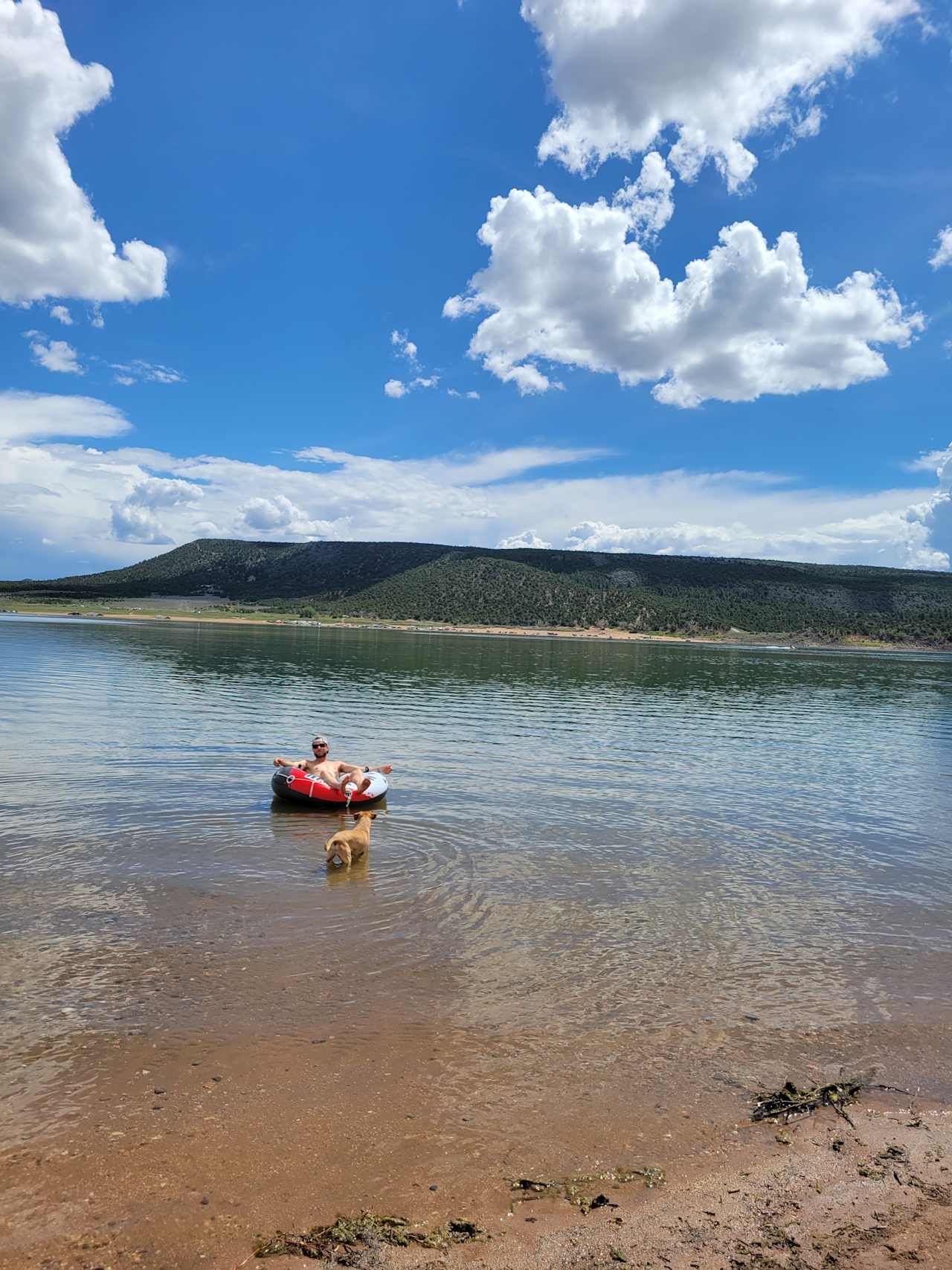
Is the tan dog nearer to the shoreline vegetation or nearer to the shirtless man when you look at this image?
the shirtless man

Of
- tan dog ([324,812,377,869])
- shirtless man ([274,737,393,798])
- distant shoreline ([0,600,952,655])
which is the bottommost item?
tan dog ([324,812,377,869])

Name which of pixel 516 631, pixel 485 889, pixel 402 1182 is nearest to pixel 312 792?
pixel 485 889

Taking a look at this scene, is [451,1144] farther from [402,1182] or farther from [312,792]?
[312,792]

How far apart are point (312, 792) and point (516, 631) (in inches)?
6079

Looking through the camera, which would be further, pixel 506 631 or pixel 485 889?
pixel 506 631

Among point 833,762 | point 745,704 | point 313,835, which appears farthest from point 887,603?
point 313,835

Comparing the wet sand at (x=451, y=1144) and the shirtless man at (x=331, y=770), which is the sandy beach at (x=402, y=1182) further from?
the shirtless man at (x=331, y=770)

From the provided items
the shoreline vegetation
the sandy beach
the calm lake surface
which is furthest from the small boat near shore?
the shoreline vegetation

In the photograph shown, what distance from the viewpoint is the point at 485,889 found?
12.8 meters

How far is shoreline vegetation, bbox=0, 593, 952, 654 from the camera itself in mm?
157000

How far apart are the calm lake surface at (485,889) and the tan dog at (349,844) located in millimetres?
344

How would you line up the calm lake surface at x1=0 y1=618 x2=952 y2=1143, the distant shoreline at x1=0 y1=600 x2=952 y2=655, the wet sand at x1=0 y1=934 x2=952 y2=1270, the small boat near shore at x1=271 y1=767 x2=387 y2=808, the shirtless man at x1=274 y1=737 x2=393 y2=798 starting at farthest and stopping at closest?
1. the distant shoreline at x1=0 y1=600 x2=952 y2=655
2. the shirtless man at x1=274 y1=737 x2=393 y2=798
3. the small boat near shore at x1=271 y1=767 x2=387 y2=808
4. the calm lake surface at x1=0 y1=618 x2=952 y2=1143
5. the wet sand at x1=0 y1=934 x2=952 y2=1270

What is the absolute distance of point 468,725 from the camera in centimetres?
3253

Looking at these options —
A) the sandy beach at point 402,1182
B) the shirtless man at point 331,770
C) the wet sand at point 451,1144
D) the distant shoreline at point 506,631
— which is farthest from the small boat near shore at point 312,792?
the distant shoreline at point 506,631
